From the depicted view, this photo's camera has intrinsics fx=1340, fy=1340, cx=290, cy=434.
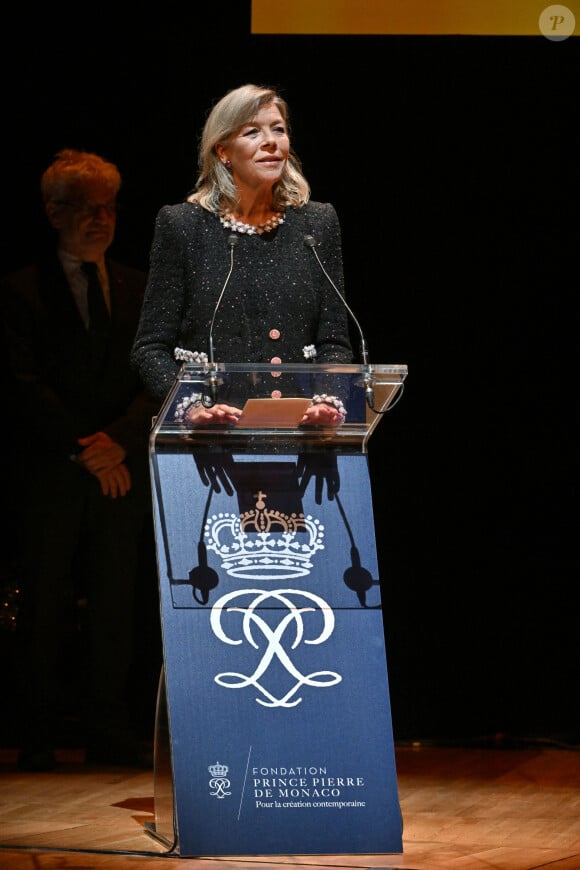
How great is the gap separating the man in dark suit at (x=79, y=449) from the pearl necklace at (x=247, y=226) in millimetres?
1604

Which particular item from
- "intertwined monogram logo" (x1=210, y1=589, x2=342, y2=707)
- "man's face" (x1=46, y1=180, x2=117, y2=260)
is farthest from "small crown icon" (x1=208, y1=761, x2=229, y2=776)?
"man's face" (x1=46, y1=180, x2=117, y2=260)

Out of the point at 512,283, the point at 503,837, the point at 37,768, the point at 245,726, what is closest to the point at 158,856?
the point at 245,726

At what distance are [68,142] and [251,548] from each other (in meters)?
2.39

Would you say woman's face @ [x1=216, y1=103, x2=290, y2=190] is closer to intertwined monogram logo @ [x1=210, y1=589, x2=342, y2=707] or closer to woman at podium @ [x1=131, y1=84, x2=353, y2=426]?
woman at podium @ [x1=131, y1=84, x2=353, y2=426]

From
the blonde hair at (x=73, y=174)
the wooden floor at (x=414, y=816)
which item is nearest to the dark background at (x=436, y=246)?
the blonde hair at (x=73, y=174)

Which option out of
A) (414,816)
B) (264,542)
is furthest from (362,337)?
(414,816)

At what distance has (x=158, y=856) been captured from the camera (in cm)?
273

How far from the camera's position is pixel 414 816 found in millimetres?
3438

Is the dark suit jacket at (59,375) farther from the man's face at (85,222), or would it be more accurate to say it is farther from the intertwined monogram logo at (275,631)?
the intertwined monogram logo at (275,631)

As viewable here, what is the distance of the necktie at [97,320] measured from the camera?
4.62 meters

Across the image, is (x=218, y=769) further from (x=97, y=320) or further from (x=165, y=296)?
(x=97, y=320)

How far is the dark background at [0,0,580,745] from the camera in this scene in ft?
15.2

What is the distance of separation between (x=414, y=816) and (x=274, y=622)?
0.95 m

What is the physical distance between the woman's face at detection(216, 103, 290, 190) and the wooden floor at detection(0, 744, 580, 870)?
1.47m
